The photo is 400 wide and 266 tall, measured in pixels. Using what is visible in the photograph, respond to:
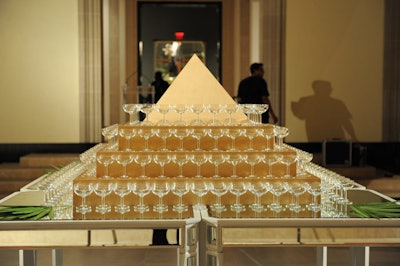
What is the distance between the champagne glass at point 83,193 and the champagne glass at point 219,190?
645mm

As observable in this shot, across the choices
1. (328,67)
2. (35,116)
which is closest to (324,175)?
(328,67)

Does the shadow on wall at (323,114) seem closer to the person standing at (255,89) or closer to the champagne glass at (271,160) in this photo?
the person standing at (255,89)

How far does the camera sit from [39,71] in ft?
34.6

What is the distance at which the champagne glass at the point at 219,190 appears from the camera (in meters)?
3.63

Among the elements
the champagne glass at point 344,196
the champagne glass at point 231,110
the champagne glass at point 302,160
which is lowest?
the champagne glass at point 344,196

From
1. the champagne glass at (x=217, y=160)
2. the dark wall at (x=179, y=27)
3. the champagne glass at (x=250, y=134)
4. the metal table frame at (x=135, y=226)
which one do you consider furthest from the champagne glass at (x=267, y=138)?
the dark wall at (x=179, y=27)

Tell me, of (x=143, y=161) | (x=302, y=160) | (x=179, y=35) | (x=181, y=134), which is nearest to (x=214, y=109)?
(x=181, y=134)

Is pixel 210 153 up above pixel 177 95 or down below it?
below

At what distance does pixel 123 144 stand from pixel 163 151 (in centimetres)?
27

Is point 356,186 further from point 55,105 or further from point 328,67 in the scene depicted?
point 55,105

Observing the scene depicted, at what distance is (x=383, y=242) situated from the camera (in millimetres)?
3414

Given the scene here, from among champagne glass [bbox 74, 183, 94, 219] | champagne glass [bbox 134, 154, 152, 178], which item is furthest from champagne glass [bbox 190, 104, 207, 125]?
champagne glass [bbox 74, 183, 94, 219]

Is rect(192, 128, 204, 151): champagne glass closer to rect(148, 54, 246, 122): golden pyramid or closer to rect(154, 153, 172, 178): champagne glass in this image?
rect(154, 153, 172, 178): champagne glass

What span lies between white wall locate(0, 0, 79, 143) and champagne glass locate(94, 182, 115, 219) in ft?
22.4
